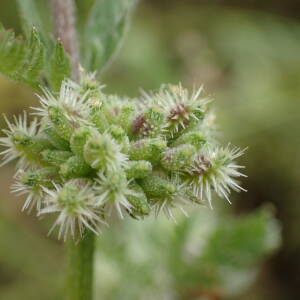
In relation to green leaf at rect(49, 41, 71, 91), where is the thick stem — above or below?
above

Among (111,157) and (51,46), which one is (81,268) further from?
(51,46)

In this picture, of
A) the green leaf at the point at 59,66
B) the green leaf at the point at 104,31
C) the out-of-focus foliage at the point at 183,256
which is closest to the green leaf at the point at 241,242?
the out-of-focus foliage at the point at 183,256

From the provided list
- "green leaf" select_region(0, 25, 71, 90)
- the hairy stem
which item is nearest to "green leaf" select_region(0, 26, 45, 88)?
"green leaf" select_region(0, 25, 71, 90)

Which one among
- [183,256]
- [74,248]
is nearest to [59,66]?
[74,248]

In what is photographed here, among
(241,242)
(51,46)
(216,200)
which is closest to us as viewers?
(51,46)

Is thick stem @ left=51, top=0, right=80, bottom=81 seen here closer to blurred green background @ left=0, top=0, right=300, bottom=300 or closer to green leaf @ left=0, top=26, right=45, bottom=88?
green leaf @ left=0, top=26, right=45, bottom=88

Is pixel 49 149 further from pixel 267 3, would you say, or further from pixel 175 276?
pixel 267 3
